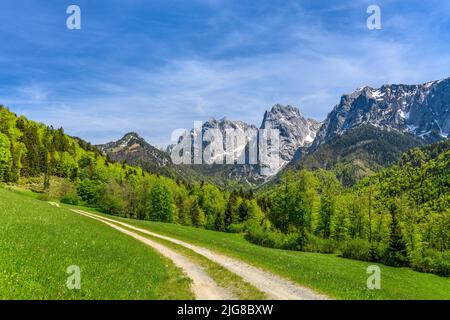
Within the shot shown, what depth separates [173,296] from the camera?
1686 centimetres

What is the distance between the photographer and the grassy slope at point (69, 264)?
48.0 feet

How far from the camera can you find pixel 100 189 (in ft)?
407

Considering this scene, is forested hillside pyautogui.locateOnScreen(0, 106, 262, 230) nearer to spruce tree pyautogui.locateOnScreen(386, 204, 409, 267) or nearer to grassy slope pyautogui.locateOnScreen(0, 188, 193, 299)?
spruce tree pyautogui.locateOnScreen(386, 204, 409, 267)

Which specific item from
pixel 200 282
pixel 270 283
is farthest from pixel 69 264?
pixel 270 283

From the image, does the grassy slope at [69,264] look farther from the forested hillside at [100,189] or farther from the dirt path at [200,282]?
→ the forested hillside at [100,189]

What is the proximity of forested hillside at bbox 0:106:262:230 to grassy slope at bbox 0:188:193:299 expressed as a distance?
7904cm

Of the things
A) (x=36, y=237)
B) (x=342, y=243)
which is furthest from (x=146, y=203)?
(x=36, y=237)

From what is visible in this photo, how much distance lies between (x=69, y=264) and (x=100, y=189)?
11155 cm

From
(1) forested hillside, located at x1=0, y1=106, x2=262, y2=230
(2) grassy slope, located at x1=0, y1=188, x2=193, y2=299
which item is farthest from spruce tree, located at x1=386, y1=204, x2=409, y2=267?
(1) forested hillside, located at x1=0, y1=106, x2=262, y2=230

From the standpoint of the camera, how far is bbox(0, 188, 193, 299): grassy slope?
48.0 feet

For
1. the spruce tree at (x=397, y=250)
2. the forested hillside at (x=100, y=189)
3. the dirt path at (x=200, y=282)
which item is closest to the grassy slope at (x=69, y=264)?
the dirt path at (x=200, y=282)

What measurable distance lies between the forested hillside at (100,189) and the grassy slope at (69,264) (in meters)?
79.0
